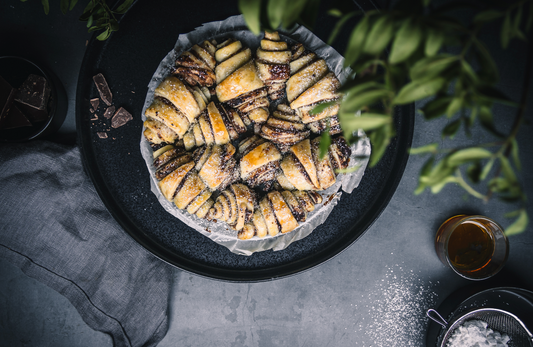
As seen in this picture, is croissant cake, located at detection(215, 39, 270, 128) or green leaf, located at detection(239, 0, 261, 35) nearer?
green leaf, located at detection(239, 0, 261, 35)

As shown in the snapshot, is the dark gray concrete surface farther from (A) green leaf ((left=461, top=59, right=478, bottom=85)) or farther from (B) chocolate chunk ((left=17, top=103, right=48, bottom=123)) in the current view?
(A) green leaf ((left=461, top=59, right=478, bottom=85))

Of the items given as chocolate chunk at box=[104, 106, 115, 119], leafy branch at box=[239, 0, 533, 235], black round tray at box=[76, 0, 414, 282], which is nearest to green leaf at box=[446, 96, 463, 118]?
leafy branch at box=[239, 0, 533, 235]

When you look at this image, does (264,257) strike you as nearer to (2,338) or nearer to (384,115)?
(384,115)

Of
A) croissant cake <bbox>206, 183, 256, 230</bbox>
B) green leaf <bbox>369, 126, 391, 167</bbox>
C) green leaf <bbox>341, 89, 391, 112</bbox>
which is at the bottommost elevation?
croissant cake <bbox>206, 183, 256, 230</bbox>

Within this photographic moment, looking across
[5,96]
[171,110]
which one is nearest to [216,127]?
[171,110]

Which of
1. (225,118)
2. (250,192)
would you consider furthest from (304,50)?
(250,192)

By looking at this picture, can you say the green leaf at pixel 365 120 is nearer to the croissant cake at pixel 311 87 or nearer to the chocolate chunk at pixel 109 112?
the croissant cake at pixel 311 87

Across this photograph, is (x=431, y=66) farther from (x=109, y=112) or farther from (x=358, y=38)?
Result: (x=109, y=112)

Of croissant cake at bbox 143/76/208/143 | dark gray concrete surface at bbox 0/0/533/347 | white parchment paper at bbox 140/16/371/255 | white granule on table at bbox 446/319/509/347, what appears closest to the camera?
croissant cake at bbox 143/76/208/143
